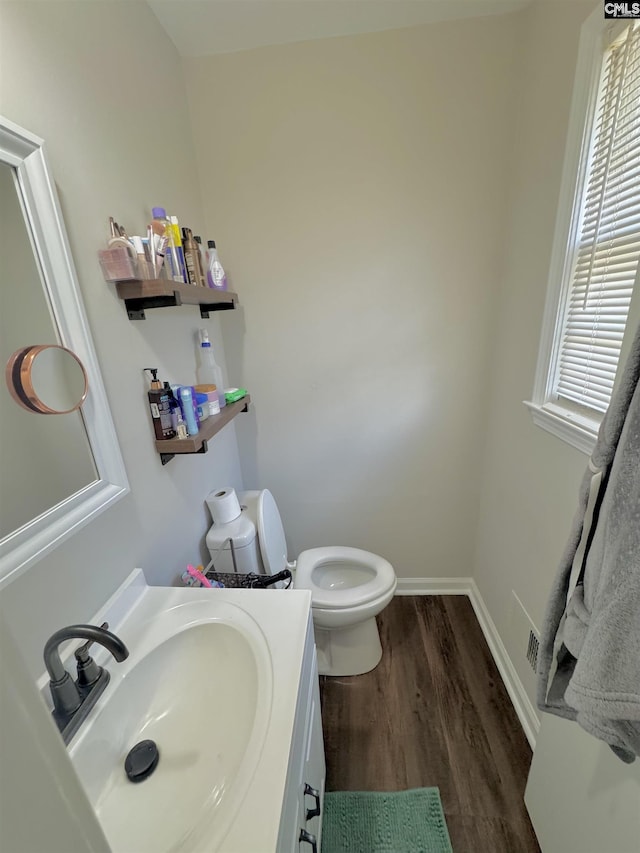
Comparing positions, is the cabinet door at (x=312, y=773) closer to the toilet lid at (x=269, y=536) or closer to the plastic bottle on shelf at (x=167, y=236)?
the toilet lid at (x=269, y=536)

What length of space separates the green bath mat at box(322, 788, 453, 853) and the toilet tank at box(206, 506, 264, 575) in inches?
Result: 31.9

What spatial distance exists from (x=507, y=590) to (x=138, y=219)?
77.1 inches

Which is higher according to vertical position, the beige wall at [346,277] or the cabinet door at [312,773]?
the beige wall at [346,277]

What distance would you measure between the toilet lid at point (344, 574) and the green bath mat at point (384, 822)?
60cm

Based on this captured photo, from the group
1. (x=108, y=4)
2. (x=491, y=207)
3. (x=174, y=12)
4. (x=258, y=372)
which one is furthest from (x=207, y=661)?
(x=174, y=12)

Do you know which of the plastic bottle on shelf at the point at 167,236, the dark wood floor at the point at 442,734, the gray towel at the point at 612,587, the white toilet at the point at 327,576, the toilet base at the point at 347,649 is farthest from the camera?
the toilet base at the point at 347,649

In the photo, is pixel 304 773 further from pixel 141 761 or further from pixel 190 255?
pixel 190 255

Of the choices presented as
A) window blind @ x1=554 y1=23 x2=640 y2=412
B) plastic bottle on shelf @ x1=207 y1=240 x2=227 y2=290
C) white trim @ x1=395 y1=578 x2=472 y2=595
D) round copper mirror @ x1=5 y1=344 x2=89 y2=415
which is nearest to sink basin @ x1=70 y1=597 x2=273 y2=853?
round copper mirror @ x1=5 y1=344 x2=89 y2=415

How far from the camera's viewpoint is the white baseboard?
133 centimetres

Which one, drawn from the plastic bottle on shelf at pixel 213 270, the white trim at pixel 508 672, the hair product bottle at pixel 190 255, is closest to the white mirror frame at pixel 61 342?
the hair product bottle at pixel 190 255

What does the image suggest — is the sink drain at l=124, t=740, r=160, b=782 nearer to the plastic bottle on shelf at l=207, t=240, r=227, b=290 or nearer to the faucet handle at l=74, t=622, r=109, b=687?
the faucet handle at l=74, t=622, r=109, b=687

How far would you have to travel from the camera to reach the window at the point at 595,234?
900mm

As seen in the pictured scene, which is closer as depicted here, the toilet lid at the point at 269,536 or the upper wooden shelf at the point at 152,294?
the upper wooden shelf at the point at 152,294

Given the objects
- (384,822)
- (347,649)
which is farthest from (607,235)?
(384,822)
